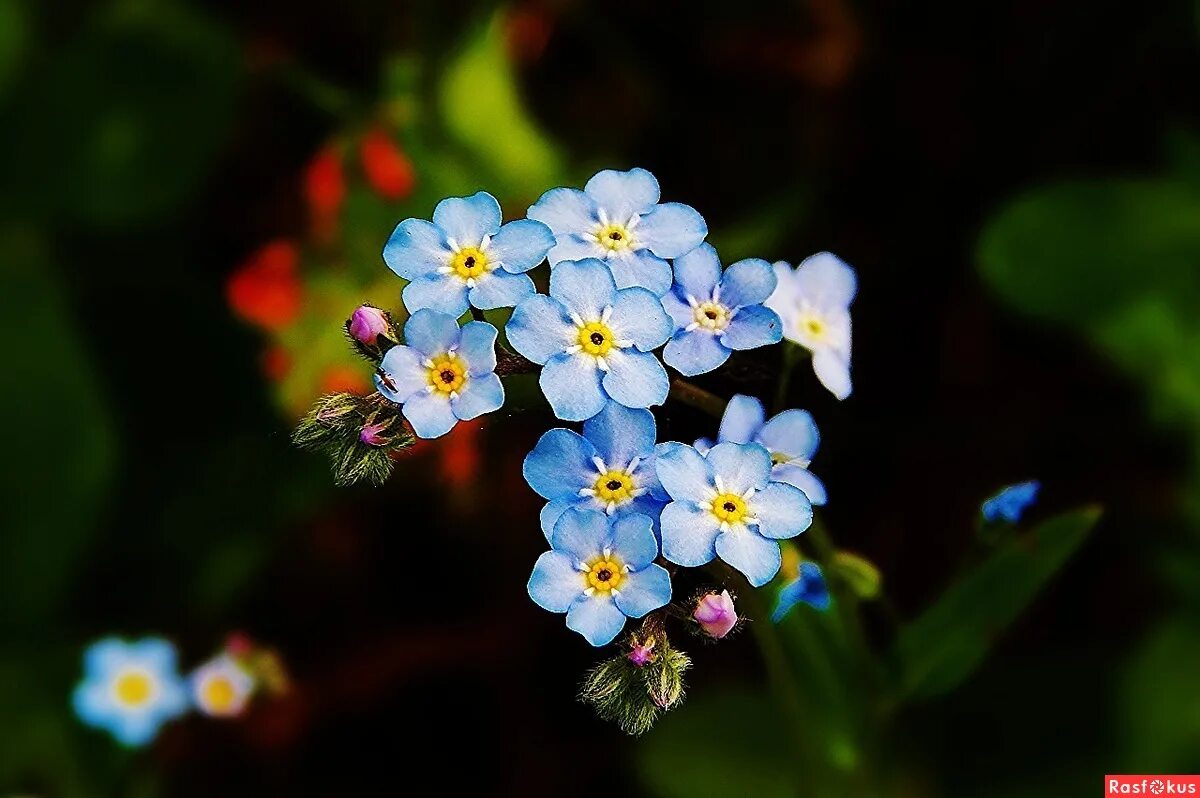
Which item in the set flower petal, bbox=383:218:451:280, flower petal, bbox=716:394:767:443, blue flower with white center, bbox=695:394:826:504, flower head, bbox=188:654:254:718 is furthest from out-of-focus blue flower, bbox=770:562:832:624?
flower head, bbox=188:654:254:718

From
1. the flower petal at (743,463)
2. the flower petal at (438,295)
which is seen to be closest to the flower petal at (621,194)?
the flower petal at (438,295)

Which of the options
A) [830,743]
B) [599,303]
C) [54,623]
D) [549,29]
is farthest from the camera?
[549,29]

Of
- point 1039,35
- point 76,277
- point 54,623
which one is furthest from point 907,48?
point 54,623

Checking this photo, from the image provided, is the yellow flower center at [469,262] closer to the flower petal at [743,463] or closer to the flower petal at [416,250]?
the flower petal at [416,250]

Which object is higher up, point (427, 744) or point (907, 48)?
point (907, 48)

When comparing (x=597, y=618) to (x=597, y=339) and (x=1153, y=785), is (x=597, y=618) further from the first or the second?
(x=1153, y=785)

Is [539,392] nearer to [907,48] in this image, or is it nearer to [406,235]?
[406,235]
